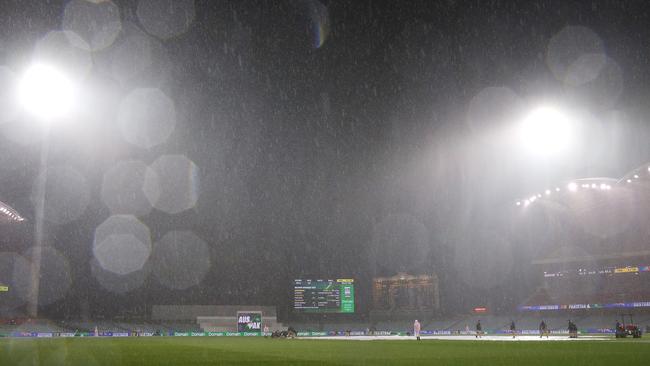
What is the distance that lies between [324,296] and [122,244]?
2256cm

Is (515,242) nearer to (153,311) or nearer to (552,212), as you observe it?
(552,212)

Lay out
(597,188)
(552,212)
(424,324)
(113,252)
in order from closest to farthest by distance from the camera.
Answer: (597,188) → (552,212) → (113,252) → (424,324)

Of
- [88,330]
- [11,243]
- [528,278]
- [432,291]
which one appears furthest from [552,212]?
[11,243]

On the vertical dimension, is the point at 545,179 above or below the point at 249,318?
above

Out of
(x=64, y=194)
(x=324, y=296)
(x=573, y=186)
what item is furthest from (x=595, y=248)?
(x=64, y=194)

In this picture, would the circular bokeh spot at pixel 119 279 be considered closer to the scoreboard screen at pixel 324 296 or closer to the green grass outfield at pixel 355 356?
the scoreboard screen at pixel 324 296

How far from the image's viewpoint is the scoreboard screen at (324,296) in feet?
191

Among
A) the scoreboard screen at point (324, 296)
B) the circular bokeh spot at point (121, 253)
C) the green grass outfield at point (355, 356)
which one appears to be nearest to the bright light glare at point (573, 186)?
the scoreboard screen at point (324, 296)

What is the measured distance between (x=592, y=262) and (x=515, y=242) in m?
8.34

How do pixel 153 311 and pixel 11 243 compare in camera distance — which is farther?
pixel 153 311

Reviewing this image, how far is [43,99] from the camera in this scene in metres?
29.2

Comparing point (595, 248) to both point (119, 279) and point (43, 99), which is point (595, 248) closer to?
point (43, 99)

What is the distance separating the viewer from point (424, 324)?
6444 cm

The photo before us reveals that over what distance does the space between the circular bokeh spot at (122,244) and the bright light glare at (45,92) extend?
2768cm
